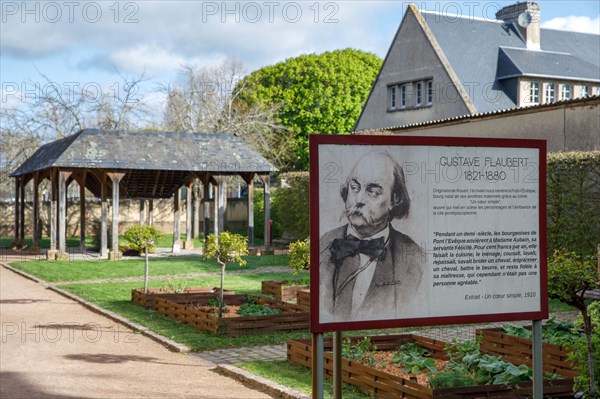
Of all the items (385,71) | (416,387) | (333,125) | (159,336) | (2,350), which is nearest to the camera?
(416,387)

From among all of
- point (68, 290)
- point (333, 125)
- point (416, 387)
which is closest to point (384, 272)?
point (416, 387)

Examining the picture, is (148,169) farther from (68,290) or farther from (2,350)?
(2,350)

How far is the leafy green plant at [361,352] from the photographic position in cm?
1006

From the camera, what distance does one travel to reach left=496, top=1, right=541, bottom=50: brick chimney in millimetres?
41781

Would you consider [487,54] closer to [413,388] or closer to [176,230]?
[176,230]

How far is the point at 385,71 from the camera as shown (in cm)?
4141

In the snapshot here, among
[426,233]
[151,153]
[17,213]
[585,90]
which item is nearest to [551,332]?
[426,233]

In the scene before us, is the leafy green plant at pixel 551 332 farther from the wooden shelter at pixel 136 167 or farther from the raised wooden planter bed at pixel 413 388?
the wooden shelter at pixel 136 167

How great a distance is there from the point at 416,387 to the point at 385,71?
3414 centimetres

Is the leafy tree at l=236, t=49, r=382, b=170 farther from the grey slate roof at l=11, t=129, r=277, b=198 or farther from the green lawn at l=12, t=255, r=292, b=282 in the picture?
the green lawn at l=12, t=255, r=292, b=282

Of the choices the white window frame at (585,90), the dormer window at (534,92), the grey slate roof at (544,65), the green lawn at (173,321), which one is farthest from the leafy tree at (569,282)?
the white window frame at (585,90)

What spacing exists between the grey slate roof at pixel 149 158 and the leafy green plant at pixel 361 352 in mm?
20876

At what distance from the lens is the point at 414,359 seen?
10.2 metres

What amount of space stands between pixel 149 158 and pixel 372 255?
2610cm
